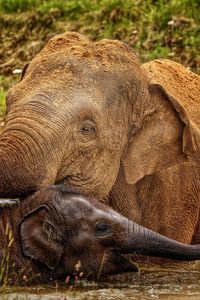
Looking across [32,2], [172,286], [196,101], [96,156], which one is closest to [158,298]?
[172,286]

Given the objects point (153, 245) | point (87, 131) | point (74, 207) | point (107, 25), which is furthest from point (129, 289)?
point (107, 25)

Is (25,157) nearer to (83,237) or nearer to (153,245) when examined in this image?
(83,237)

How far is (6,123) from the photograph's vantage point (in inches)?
512

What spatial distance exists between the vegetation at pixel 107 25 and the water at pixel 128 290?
23.3ft

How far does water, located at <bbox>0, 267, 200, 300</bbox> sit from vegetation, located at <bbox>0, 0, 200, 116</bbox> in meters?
7.10

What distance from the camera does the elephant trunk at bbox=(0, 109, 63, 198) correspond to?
12508 mm

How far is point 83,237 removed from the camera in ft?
42.4

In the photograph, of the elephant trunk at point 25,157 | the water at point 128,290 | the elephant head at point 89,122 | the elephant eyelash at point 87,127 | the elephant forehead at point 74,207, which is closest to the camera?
the water at point 128,290

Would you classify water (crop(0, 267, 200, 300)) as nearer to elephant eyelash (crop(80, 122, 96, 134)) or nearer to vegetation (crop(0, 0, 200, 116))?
elephant eyelash (crop(80, 122, 96, 134))

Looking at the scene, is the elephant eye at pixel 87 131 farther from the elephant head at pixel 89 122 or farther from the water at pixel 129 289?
the water at pixel 129 289

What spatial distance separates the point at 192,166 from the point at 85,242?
1823 millimetres

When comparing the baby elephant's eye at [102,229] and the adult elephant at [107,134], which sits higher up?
the adult elephant at [107,134]

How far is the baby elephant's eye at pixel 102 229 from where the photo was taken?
12.9m

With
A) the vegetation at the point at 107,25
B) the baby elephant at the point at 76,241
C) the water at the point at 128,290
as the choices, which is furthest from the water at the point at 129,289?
the vegetation at the point at 107,25
